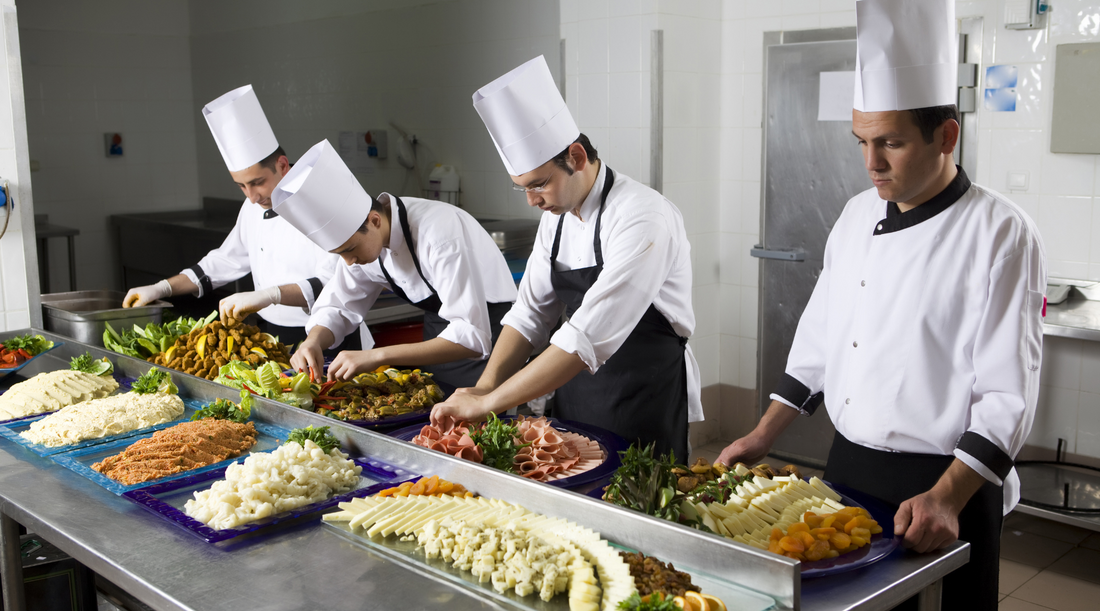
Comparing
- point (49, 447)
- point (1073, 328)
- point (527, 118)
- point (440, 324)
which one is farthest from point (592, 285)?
point (1073, 328)

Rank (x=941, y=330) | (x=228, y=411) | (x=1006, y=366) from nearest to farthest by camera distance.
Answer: (x=1006, y=366) < (x=941, y=330) < (x=228, y=411)

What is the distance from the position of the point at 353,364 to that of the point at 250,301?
0.84 meters

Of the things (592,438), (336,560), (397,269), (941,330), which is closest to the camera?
(336,560)

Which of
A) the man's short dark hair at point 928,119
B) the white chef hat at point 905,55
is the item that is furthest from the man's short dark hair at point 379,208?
the man's short dark hair at point 928,119

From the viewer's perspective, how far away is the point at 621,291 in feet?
7.52

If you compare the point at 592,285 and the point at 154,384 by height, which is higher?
the point at 592,285

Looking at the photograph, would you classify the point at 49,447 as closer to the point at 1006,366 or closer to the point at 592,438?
the point at 592,438

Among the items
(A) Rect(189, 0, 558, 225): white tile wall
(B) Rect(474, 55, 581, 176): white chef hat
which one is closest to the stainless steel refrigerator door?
(A) Rect(189, 0, 558, 225): white tile wall

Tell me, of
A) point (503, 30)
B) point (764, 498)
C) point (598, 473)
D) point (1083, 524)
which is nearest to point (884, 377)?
point (764, 498)

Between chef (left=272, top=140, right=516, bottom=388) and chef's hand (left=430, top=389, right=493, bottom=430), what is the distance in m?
0.56

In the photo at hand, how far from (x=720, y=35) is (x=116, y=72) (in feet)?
9.88

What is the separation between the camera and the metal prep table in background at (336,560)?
4.40 ft

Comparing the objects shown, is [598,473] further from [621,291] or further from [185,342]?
[185,342]

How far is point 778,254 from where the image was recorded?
4703 mm
